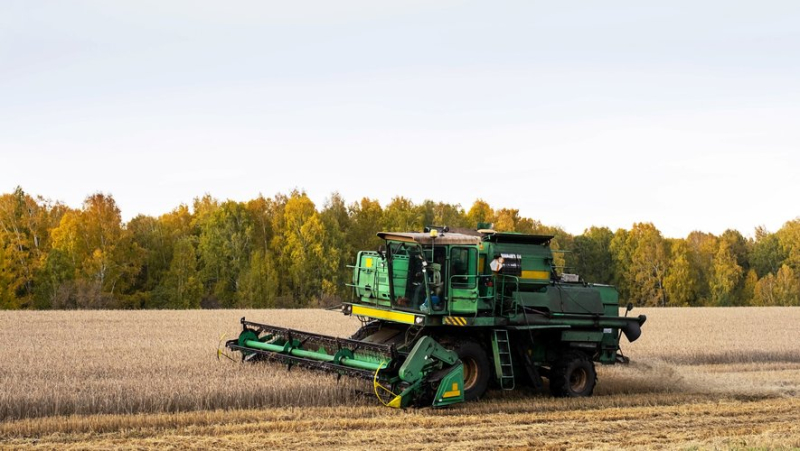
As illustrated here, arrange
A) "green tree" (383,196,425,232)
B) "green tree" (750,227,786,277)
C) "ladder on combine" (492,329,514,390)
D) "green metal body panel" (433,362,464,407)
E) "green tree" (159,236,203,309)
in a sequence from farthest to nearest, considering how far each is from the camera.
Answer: "green tree" (750,227,786,277) < "green tree" (383,196,425,232) < "green tree" (159,236,203,309) < "ladder on combine" (492,329,514,390) < "green metal body panel" (433,362,464,407)

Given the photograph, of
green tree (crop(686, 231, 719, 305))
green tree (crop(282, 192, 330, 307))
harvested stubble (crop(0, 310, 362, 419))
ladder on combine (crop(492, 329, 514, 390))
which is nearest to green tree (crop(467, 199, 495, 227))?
green tree (crop(282, 192, 330, 307))

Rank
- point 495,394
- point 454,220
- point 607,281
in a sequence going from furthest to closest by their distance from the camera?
point 607,281 → point 454,220 → point 495,394

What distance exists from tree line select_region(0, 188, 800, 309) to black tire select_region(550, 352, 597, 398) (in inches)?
1133

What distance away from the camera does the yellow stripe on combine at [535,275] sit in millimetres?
14891

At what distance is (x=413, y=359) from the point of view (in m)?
12.8

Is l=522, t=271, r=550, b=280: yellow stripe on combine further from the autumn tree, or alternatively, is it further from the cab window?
the autumn tree

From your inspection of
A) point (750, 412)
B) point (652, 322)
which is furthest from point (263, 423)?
point (652, 322)

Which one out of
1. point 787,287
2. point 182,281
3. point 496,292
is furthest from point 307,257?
point 496,292

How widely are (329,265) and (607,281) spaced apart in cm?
3268

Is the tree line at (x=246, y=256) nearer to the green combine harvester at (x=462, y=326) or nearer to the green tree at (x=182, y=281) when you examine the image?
the green tree at (x=182, y=281)

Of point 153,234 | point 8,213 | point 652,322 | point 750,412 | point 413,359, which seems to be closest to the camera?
point 413,359

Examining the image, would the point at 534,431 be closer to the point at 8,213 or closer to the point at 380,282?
the point at 380,282

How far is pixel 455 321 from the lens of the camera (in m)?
13.7

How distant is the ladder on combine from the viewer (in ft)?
46.1
